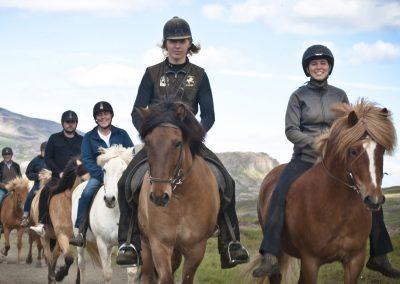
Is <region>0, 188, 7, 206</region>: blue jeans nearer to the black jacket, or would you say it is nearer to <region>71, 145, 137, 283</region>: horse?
the black jacket

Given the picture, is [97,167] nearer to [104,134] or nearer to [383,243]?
[104,134]

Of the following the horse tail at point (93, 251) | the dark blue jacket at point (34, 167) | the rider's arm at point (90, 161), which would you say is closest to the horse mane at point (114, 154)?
the rider's arm at point (90, 161)

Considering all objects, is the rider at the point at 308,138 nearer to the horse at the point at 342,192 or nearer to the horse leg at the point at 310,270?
the horse at the point at 342,192

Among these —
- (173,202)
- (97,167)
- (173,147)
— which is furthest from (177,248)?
(97,167)

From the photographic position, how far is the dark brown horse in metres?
7.69

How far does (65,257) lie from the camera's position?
529 inches

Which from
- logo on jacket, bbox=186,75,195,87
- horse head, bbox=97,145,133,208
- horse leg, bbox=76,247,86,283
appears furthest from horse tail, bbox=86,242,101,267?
logo on jacket, bbox=186,75,195,87

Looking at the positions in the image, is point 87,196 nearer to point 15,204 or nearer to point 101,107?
point 101,107

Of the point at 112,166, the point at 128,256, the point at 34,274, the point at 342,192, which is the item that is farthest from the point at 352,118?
the point at 34,274

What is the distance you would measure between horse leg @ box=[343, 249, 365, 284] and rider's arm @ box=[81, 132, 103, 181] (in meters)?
5.28

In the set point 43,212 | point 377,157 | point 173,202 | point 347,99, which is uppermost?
point 347,99

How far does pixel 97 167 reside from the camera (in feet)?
40.1

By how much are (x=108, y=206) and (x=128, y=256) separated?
2621 mm

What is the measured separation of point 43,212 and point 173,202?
7.72 m
